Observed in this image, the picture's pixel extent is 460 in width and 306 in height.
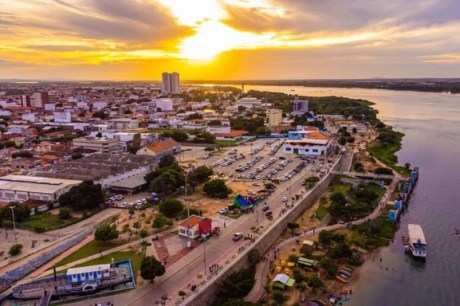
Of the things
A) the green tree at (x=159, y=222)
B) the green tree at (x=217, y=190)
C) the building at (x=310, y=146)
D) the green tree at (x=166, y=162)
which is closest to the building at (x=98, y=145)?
the green tree at (x=166, y=162)

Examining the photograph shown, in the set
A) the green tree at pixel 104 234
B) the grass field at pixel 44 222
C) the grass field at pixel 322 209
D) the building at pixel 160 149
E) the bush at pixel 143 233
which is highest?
the building at pixel 160 149

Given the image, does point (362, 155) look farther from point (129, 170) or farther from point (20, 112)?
point (20, 112)

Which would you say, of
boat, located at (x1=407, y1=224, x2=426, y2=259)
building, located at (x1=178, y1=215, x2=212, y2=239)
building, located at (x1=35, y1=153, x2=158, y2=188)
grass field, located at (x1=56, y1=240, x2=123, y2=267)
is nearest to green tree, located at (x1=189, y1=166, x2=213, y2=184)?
building, located at (x1=35, y1=153, x2=158, y2=188)

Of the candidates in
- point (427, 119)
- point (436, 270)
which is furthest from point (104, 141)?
point (427, 119)

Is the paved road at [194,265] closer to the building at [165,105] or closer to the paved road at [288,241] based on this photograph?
the paved road at [288,241]

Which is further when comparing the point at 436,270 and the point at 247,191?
the point at 247,191

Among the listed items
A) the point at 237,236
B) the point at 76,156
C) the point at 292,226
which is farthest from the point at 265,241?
the point at 76,156

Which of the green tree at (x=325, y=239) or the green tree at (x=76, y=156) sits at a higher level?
the green tree at (x=76, y=156)
